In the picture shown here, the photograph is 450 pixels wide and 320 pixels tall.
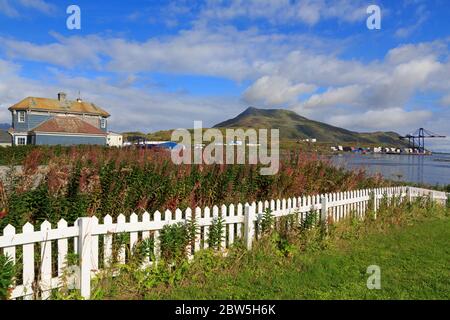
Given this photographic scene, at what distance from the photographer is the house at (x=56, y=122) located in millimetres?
34500

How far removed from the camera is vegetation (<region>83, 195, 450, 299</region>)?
13.3 ft

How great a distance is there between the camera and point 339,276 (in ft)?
15.3

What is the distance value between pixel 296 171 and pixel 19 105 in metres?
41.7

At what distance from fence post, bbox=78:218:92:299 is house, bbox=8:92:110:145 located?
112 feet

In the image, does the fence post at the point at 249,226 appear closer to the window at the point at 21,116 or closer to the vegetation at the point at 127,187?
the vegetation at the point at 127,187

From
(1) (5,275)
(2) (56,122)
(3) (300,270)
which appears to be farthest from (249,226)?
(2) (56,122)

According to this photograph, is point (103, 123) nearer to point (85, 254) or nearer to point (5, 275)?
point (85, 254)

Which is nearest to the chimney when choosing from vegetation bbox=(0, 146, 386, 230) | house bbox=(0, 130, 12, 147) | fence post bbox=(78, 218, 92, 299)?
house bbox=(0, 130, 12, 147)

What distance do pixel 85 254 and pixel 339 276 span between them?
349cm

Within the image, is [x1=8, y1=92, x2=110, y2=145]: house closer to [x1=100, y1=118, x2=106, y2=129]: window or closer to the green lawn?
[x1=100, y1=118, x2=106, y2=129]: window

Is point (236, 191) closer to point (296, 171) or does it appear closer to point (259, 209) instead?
point (259, 209)

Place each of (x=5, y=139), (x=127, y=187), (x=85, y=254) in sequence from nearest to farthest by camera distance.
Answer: (x=85, y=254), (x=127, y=187), (x=5, y=139)
